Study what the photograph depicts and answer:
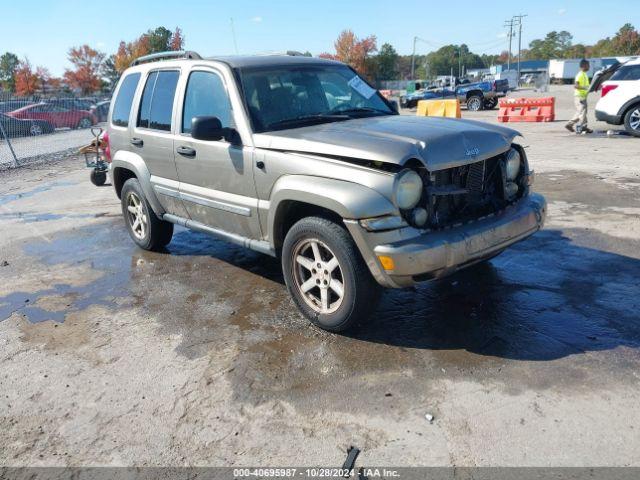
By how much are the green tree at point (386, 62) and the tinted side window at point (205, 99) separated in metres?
93.3

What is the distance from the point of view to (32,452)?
297 centimetres

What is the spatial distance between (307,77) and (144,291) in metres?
2.54

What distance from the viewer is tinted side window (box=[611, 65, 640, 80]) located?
42.6ft

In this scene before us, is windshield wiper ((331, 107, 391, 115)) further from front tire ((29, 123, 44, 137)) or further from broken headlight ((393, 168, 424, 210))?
front tire ((29, 123, 44, 137))

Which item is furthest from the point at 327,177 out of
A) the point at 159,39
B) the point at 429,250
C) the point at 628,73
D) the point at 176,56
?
the point at 159,39

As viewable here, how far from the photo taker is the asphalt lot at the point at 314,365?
2865 mm

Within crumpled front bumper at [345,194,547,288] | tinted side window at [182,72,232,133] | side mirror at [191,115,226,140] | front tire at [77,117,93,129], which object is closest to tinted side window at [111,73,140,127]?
tinted side window at [182,72,232,133]

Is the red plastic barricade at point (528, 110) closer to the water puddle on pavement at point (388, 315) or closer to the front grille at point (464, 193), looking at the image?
the water puddle on pavement at point (388, 315)

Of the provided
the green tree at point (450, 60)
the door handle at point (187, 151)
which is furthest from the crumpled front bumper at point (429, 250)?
the green tree at point (450, 60)

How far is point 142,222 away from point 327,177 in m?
3.32

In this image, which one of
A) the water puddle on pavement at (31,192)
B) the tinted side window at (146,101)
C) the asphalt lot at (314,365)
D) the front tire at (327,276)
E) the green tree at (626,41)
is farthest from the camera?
the green tree at (626,41)

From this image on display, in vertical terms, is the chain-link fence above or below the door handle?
below

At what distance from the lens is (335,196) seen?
3578 millimetres

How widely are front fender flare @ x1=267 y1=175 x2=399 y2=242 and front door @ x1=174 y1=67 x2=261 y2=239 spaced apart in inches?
18.4
